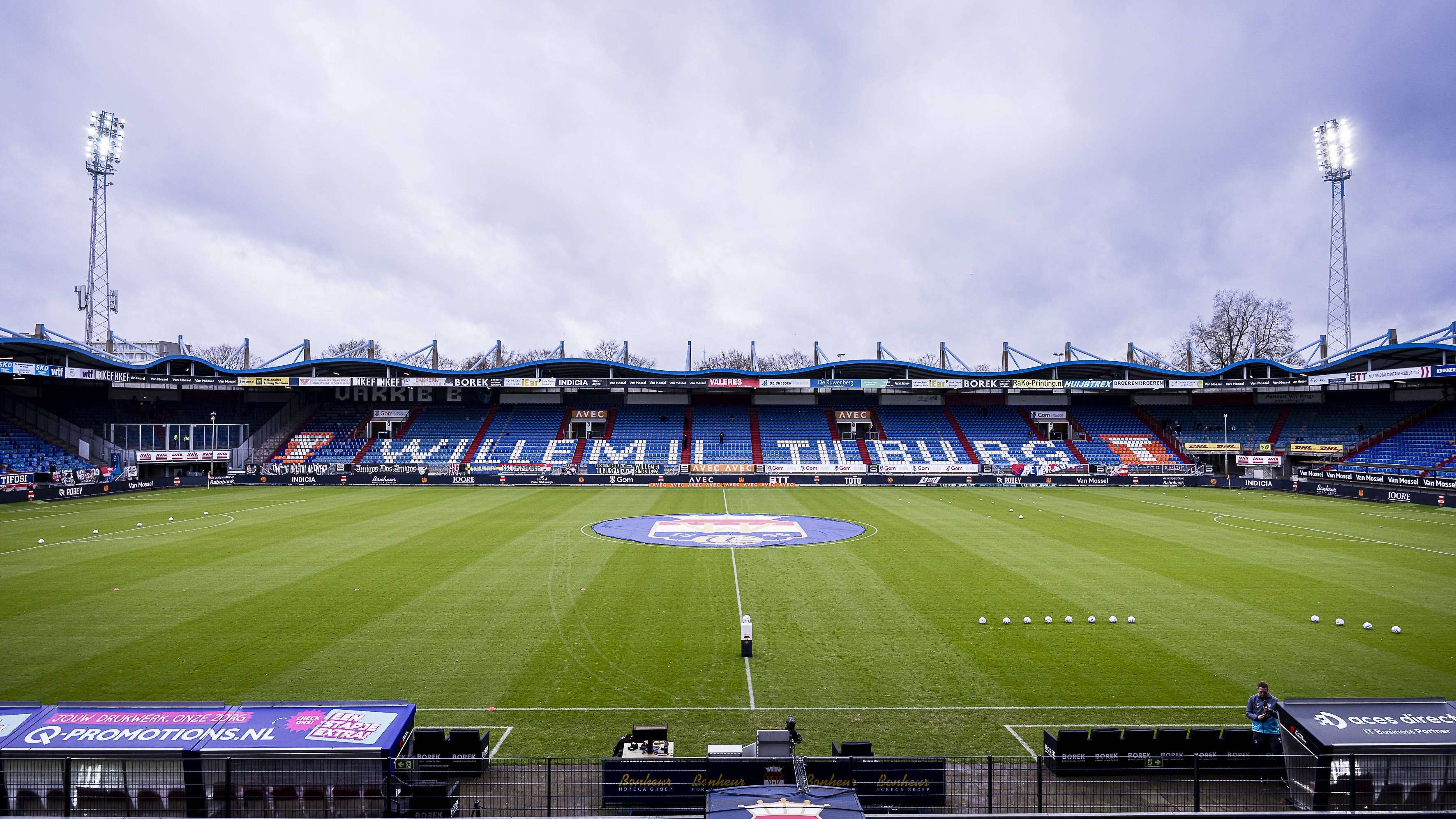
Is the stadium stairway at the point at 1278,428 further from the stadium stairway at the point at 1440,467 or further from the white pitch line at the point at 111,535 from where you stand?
the white pitch line at the point at 111,535

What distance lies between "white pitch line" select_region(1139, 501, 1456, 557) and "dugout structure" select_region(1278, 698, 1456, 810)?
75.0 ft

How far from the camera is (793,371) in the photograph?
2372 inches

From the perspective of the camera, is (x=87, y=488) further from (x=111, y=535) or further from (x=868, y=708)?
(x=868, y=708)

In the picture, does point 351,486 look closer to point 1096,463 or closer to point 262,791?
point 262,791

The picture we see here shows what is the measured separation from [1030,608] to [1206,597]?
511 centimetres

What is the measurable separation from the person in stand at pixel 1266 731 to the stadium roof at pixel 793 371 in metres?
50.3

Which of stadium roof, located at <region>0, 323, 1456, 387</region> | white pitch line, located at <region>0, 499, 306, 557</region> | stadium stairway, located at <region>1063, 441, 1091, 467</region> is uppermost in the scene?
stadium roof, located at <region>0, 323, 1456, 387</region>

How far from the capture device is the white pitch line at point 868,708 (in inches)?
456

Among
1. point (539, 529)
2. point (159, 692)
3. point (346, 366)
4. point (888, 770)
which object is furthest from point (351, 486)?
point (888, 770)

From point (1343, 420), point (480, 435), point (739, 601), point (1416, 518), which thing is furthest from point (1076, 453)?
point (480, 435)

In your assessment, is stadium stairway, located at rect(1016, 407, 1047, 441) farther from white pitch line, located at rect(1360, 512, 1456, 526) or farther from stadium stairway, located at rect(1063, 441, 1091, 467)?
white pitch line, located at rect(1360, 512, 1456, 526)

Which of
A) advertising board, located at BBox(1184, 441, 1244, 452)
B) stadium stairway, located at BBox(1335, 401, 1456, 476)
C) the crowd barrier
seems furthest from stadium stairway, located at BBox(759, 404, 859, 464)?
the crowd barrier

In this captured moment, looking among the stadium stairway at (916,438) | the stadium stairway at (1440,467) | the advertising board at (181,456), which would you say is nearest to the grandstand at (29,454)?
the advertising board at (181,456)

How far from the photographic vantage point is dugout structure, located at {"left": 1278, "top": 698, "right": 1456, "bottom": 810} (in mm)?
7895
